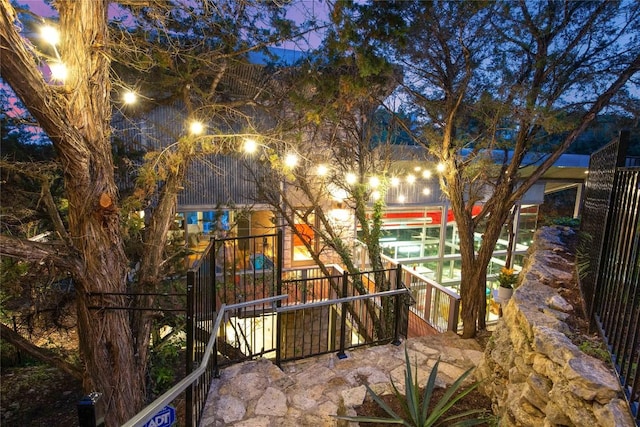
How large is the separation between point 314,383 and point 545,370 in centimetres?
218

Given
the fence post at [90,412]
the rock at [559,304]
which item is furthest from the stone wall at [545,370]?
the fence post at [90,412]

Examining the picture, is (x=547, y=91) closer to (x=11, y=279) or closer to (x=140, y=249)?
(x=140, y=249)

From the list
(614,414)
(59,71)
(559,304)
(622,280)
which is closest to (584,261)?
(559,304)

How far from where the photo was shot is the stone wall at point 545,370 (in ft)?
5.34

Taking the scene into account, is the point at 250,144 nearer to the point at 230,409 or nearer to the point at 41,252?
the point at 41,252

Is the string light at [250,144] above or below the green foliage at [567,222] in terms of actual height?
above

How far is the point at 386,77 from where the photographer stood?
5.08 meters

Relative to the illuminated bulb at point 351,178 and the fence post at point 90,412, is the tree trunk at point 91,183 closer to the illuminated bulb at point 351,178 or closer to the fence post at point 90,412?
the fence post at point 90,412

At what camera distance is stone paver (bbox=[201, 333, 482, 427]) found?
290 centimetres

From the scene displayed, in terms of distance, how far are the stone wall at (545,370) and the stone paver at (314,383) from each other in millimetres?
806

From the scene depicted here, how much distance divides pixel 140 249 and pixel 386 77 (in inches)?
176

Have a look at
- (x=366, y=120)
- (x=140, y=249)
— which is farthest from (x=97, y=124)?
(x=366, y=120)

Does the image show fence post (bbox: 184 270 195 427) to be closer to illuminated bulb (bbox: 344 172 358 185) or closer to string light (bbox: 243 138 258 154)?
string light (bbox: 243 138 258 154)

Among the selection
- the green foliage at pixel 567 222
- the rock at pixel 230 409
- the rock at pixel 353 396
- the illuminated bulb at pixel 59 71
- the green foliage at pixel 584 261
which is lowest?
the rock at pixel 230 409
